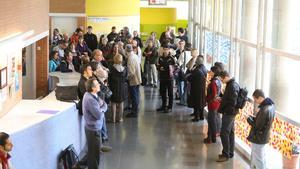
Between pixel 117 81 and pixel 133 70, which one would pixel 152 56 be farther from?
pixel 117 81

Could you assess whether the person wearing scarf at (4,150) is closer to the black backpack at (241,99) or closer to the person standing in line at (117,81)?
the black backpack at (241,99)

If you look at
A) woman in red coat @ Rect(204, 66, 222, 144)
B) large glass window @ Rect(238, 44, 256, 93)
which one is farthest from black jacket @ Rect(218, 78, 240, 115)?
large glass window @ Rect(238, 44, 256, 93)

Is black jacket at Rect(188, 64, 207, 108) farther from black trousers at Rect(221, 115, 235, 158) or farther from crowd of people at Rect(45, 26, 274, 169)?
black trousers at Rect(221, 115, 235, 158)

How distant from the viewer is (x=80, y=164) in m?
9.53

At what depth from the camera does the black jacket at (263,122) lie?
8.42 meters

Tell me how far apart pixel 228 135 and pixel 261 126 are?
5.94 feet

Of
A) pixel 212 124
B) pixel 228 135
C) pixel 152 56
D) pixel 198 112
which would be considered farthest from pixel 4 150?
pixel 152 56

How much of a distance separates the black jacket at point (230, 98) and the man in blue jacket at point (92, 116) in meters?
2.38

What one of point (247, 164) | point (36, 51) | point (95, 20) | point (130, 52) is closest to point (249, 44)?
point (247, 164)

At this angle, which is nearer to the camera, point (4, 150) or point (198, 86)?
point (4, 150)

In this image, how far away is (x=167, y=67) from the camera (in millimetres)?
14414

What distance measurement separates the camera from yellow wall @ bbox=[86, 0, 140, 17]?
2359 cm

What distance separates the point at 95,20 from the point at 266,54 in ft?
47.5

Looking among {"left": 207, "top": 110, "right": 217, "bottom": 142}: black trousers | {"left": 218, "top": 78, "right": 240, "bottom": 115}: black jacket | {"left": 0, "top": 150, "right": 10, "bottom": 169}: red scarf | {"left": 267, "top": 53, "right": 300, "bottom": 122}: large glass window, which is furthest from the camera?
{"left": 207, "top": 110, "right": 217, "bottom": 142}: black trousers
